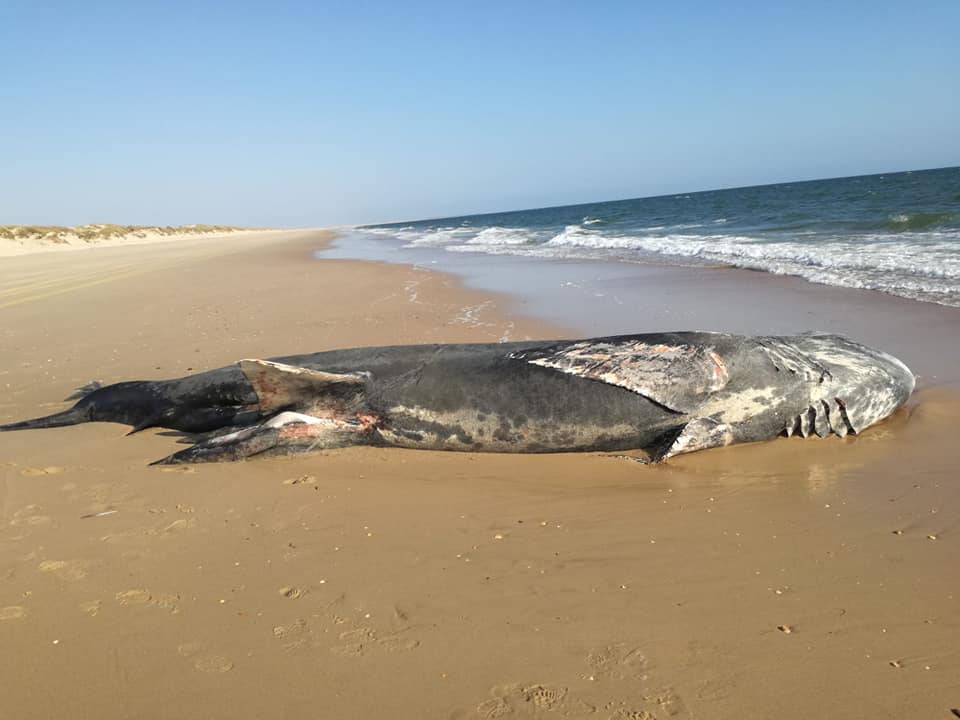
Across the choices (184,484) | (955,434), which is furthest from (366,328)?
(955,434)

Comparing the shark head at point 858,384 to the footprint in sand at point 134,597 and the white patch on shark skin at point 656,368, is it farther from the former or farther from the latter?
the footprint in sand at point 134,597

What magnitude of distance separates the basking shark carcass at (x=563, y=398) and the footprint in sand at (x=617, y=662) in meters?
Answer: 2.13

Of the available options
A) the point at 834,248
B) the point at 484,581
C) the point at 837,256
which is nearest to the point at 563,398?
the point at 484,581

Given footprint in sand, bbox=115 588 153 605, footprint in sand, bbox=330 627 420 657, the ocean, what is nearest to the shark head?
footprint in sand, bbox=330 627 420 657

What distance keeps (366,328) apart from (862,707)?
25.7 ft

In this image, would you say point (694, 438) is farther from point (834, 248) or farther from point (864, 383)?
point (834, 248)

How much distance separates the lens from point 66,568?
310 cm

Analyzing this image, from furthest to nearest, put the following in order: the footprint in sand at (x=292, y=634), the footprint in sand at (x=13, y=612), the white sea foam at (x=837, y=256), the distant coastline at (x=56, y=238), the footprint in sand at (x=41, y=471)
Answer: the distant coastline at (x=56, y=238) → the white sea foam at (x=837, y=256) → the footprint in sand at (x=41, y=471) → the footprint in sand at (x=13, y=612) → the footprint in sand at (x=292, y=634)

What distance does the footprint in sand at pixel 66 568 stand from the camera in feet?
9.93

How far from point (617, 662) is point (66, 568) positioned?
270 centimetres

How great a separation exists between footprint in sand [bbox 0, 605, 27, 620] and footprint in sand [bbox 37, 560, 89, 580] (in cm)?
24

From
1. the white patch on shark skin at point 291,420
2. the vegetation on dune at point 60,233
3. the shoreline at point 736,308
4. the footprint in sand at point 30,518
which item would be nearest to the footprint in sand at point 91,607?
the footprint in sand at point 30,518

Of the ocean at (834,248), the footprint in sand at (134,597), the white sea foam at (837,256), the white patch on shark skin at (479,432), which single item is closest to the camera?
the footprint in sand at (134,597)

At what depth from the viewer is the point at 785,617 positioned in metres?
2.55
